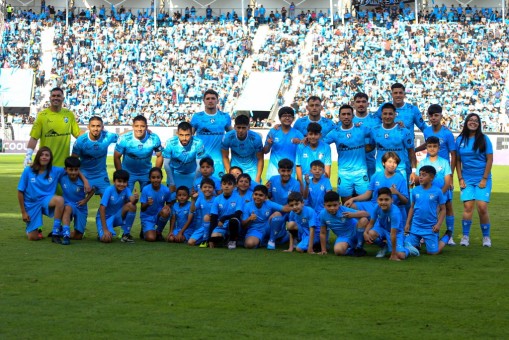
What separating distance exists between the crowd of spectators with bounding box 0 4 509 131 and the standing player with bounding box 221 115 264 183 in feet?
94.3

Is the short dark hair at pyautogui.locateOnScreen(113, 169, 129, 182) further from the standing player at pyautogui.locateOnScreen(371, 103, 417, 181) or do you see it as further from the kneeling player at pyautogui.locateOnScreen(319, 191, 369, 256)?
the standing player at pyautogui.locateOnScreen(371, 103, 417, 181)

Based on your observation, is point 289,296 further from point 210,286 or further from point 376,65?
point 376,65

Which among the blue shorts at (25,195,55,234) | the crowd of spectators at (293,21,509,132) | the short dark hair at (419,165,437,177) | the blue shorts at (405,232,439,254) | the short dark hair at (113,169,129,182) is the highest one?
the crowd of spectators at (293,21,509,132)

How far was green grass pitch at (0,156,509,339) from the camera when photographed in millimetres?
6406

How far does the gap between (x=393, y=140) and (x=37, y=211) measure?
4.70m

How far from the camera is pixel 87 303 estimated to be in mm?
7207

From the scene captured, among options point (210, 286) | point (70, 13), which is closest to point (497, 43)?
point (70, 13)

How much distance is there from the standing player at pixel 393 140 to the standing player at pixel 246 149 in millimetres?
1699

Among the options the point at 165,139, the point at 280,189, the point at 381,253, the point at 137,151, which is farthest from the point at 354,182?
the point at 165,139

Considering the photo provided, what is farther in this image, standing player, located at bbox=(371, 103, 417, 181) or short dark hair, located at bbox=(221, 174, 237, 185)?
standing player, located at bbox=(371, 103, 417, 181)

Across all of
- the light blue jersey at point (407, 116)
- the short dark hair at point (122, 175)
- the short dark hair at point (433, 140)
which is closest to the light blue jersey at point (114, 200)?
the short dark hair at point (122, 175)

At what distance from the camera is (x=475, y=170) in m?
11.7

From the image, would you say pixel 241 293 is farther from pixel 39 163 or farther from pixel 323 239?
pixel 39 163

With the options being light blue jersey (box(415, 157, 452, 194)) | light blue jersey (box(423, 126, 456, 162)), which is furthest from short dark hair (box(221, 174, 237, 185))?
light blue jersey (box(423, 126, 456, 162))
